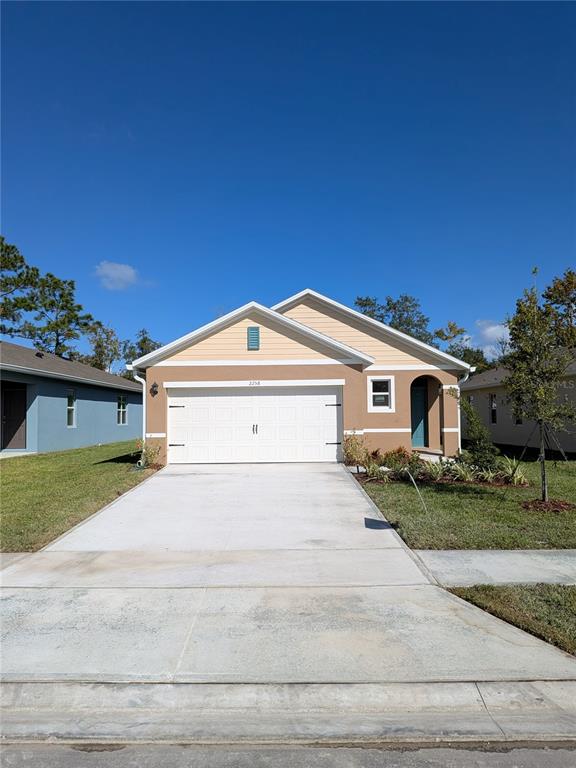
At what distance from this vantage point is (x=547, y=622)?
449 cm

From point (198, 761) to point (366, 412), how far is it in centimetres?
1459

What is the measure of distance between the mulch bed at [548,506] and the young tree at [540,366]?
16 cm

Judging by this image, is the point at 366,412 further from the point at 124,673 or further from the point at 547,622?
the point at 124,673

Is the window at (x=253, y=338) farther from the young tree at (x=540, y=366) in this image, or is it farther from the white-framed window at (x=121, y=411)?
the white-framed window at (x=121, y=411)

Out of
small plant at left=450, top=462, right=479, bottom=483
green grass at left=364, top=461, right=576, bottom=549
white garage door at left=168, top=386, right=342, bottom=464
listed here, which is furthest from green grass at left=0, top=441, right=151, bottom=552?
small plant at left=450, top=462, right=479, bottom=483

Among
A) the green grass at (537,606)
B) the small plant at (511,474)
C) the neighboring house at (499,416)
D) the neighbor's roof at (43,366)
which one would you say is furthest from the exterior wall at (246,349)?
the green grass at (537,606)

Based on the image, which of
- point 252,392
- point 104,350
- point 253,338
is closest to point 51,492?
point 252,392

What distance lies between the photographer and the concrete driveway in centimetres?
373

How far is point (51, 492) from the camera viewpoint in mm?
10984

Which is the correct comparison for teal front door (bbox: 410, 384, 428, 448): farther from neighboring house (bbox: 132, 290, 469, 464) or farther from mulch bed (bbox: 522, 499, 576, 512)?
mulch bed (bbox: 522, 499, 576, 512)

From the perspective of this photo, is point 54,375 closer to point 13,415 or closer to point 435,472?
point 13,415

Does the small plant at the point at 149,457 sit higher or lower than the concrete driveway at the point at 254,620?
higher

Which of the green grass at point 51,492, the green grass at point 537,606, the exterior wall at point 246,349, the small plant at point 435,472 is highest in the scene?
the exterior wall at point 246,349

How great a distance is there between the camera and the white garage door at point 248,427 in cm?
1487
